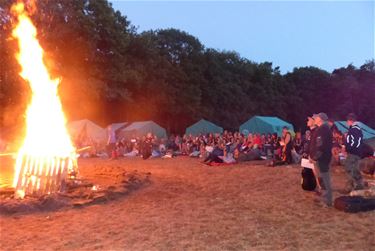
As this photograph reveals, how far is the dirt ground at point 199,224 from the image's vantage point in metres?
6.32

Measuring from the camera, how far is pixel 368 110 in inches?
2110

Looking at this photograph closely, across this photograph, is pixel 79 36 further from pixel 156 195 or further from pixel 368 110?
pixel 368 110

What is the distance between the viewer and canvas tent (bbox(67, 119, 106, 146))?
2755 cm

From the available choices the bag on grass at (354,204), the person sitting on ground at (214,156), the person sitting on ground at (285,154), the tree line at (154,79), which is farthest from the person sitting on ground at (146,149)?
the bag on grass at (354,204)

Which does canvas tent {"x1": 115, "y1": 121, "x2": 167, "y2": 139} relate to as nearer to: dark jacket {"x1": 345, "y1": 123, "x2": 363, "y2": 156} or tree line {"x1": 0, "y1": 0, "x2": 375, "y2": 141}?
tree line {"x1": 0, "y1": 0, "x2": 375, "y2": 141}

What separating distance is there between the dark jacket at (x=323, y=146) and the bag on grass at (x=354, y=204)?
0.98 metres

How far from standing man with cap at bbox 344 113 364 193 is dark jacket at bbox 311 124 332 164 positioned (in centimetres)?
138

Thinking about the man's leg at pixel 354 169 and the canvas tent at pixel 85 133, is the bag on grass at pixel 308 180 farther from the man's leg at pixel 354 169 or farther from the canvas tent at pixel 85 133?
the canvas tent at pixel 85 133

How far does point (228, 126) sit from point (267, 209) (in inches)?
1465

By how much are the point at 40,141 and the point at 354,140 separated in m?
8.18

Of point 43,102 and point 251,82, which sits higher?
point 251,82

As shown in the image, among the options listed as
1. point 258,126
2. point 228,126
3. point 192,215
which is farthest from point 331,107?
point 192,215

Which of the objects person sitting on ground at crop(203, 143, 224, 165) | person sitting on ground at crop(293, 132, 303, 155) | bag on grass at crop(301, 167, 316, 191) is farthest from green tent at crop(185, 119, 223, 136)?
bag on grass at crop(301, 167, 316, 191)

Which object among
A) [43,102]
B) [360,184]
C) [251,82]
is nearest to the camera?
[360,184]
